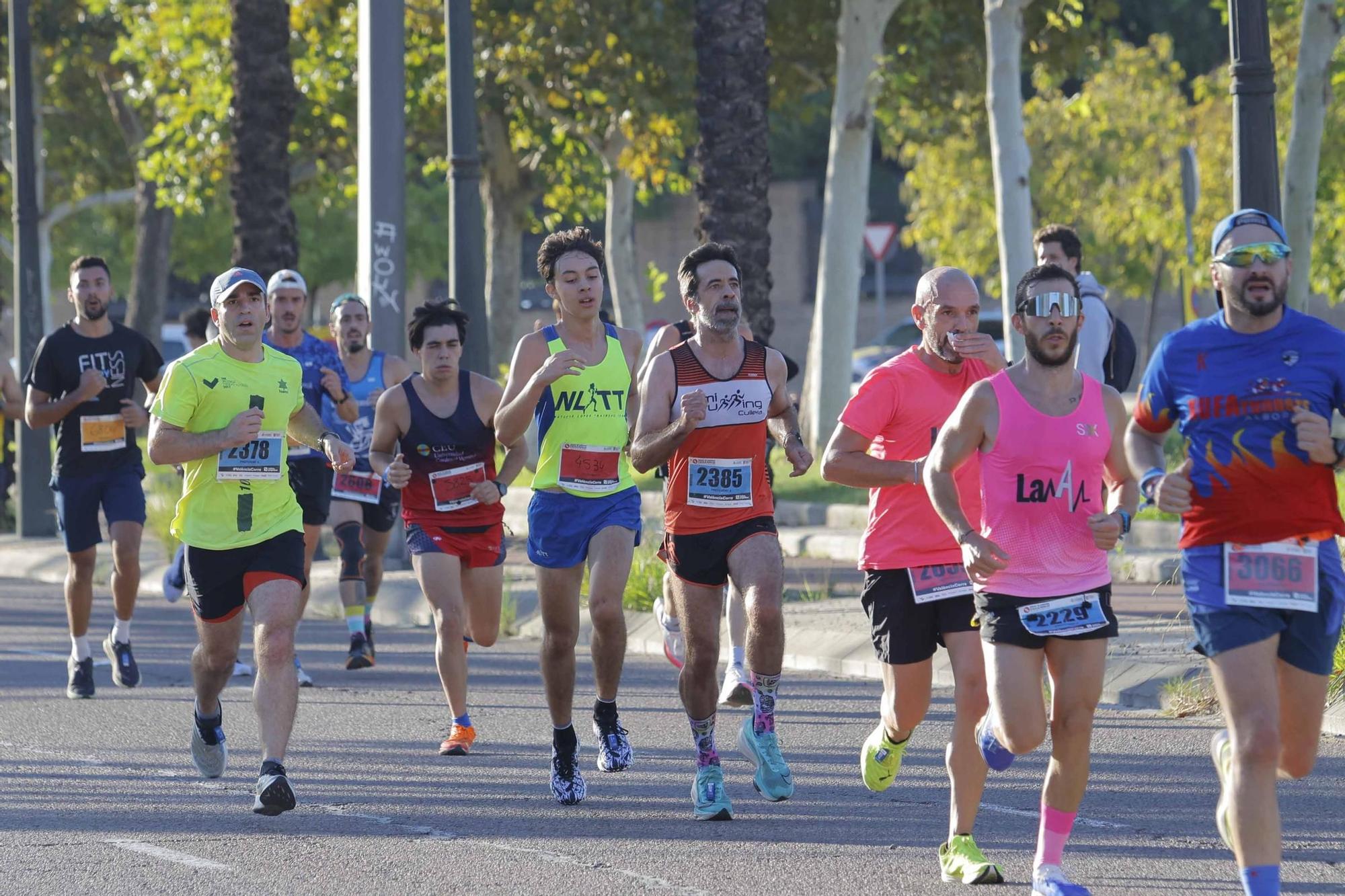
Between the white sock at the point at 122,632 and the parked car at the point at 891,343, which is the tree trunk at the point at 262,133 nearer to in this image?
the white sock at the point at 122,632

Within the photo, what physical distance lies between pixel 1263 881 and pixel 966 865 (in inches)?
43.5

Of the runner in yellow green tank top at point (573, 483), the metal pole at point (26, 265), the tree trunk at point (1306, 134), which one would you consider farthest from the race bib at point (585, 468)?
the metal pole at point (26, 265)

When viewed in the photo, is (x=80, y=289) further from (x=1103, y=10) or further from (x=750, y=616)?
(x=1103, y=10)

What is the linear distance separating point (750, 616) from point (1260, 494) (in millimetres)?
2270

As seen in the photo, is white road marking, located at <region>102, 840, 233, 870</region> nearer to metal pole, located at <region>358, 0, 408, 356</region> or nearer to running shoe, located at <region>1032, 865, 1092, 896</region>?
running shoe, located at <region>1032, 865, 1092, 896</region>

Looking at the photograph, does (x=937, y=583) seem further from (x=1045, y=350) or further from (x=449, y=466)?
(x=449, y=466)

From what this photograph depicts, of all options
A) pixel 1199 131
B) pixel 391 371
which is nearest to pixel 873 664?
pixel 391 371

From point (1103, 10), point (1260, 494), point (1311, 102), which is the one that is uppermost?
point (1103, 10)

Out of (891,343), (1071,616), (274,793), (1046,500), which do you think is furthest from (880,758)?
(891,343)

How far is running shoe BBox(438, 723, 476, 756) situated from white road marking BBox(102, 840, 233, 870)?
1905mm

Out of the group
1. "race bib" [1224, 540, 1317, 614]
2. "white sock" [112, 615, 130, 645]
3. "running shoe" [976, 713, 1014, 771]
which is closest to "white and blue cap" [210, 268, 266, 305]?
"running shoe" [976, 713, 1014, 771]

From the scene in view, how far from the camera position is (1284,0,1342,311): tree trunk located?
15602mm

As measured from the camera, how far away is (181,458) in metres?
7.88

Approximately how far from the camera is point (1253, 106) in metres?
9.65
